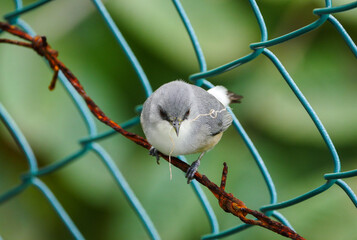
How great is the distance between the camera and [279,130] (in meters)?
2.35

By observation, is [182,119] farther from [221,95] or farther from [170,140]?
[221,95]

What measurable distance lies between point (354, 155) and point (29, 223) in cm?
170

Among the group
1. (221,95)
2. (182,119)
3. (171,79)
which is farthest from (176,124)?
(171,79)

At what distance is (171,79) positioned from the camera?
8.21ft

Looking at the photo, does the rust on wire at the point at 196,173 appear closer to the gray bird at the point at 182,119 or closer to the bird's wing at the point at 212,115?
the gray bird at the point at 182,119

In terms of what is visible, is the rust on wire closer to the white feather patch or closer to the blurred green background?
the white feather patch

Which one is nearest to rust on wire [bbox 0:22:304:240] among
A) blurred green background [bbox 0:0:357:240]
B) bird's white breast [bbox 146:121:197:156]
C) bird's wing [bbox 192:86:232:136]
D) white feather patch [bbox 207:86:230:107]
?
bird's white breast [bbox 146:121:197:156]

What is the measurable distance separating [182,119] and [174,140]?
0.11m

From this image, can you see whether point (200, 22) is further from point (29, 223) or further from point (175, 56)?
point (29, 223)

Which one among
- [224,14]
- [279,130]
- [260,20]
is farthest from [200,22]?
[260,20]

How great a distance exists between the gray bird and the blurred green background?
2.08ft

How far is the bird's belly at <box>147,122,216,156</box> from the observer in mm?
1580

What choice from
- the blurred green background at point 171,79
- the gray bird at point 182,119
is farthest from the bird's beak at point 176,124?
the blurred green background at point 171,79

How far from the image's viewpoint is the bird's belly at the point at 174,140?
158 centimetres
